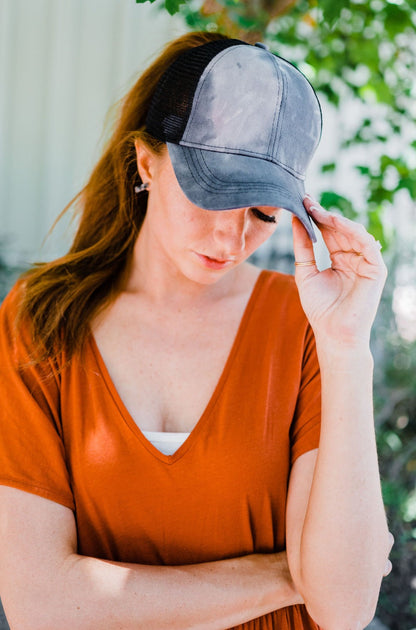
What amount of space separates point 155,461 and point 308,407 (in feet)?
1.23

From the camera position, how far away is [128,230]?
1853 mm

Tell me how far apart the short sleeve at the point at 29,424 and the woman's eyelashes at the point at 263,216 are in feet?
1.90

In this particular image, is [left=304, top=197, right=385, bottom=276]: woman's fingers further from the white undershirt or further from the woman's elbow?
the woman's elbow

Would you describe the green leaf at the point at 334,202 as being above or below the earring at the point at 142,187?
below

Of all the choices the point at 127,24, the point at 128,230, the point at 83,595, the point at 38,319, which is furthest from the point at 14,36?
the point at 83,595

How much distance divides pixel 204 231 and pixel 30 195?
9.25 ft

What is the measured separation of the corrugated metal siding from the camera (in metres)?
3.88

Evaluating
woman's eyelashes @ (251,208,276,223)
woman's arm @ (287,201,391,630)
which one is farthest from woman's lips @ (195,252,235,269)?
woman's arm @ (287,201,391,630)

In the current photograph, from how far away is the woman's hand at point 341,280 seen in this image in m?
1.42

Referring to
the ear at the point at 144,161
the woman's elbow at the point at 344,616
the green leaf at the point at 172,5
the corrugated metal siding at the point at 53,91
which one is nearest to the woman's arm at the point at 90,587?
the woman's elbow at the point at 344,616

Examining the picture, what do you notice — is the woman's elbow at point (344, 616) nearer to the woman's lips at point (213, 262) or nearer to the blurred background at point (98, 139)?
the woman's lips at point (213, 262)

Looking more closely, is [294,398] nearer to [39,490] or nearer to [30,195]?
[39,490]

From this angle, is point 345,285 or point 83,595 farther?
point 345,285

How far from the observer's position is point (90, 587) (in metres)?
1.39
